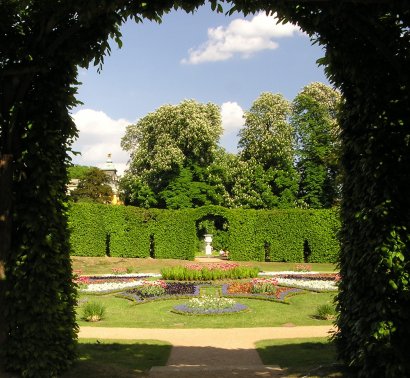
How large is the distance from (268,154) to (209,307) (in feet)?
84.2

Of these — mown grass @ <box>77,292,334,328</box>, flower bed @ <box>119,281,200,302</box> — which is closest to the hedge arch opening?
flower bed @ <box>119,281,200,302</box>

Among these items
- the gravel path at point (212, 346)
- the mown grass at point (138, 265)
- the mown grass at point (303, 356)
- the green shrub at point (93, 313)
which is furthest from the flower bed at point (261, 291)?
the mown grass at point (138, 265)

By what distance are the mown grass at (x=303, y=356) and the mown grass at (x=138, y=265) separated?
1660cm

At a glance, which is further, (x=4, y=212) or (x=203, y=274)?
(x=203, y=274)

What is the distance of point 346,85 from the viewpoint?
6469 mm

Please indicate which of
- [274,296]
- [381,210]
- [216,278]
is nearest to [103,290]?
[216,278]

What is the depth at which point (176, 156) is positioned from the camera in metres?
37.5

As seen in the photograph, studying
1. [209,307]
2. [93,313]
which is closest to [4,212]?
[93,313]

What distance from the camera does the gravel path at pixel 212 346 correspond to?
7273 mm

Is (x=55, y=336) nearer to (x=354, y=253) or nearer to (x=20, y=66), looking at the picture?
(x=20, y=66)

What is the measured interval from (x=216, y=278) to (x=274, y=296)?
15.8 feet

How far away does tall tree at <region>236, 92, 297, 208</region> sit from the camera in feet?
124

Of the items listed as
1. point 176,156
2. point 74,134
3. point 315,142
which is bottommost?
point 74,134

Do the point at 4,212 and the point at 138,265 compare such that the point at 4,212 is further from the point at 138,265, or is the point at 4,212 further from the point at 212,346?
the point at 138,265
